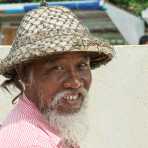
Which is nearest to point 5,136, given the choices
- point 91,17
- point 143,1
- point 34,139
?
point 34,139

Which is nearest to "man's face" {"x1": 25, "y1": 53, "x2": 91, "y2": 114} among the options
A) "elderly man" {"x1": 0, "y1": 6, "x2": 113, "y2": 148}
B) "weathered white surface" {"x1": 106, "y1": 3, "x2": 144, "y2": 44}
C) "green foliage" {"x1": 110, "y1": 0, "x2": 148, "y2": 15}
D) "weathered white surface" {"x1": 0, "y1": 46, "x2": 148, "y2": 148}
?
"elderly man" {"x1": 0, "y1": 6, "x2": 113, "y2": 148}

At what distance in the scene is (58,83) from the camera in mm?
2818

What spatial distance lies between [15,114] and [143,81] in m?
2.07

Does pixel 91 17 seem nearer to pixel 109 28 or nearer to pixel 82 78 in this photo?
pixel 109 28

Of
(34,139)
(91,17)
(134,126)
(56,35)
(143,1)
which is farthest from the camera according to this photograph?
(143,1)

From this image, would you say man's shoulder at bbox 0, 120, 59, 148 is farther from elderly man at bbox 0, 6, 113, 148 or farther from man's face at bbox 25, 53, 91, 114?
man's face at bbox 25, 53, 91, 114

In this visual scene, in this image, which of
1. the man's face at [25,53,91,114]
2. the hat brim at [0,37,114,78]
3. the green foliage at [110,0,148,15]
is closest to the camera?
the hat brim at [0,37,114,78]

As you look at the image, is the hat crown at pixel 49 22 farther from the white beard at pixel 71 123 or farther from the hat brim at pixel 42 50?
the white beard at pixel 71 123

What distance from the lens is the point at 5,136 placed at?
8.47 ft

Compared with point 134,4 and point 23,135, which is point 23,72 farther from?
point 134,4

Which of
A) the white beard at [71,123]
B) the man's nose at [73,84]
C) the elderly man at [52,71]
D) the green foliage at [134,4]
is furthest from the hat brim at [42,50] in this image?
the green foliage at [134,4]

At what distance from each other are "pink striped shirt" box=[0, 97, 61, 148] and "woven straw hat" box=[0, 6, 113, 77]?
0.72 ft

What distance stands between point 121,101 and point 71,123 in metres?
1.81

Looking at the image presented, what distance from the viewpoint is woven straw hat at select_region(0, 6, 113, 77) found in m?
2.72
